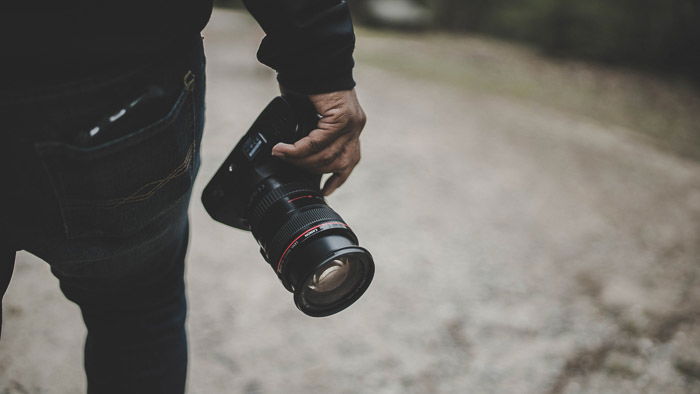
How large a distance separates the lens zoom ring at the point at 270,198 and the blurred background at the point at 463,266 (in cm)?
71

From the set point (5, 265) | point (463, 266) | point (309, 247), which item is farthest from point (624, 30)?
point (5, 265)

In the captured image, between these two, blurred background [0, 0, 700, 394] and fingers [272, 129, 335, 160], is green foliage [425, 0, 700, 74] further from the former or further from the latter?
fingers [272, 129, 335, 160]

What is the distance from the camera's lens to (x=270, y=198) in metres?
0.90

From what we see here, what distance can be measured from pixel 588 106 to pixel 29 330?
4.44 meters

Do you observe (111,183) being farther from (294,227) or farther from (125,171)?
(294,227)

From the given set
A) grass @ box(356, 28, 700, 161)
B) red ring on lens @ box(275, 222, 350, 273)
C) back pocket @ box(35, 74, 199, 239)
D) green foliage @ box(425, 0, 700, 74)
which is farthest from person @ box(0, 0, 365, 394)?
green foliage @ box(425, 0, 700, 74)

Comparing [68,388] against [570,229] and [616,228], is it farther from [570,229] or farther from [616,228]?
[616,228]

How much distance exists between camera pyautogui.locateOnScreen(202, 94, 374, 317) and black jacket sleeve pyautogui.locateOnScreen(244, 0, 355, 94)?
0.06 meters

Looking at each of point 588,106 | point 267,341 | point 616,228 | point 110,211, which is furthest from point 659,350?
point 588,106

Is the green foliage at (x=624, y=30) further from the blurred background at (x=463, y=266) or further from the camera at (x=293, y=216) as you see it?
the camera at (x=293, y=216)

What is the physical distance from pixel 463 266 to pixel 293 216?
132cm

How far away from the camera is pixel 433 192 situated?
255 cm

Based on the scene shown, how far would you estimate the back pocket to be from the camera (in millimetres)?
639

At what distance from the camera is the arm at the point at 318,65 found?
0.78 m
